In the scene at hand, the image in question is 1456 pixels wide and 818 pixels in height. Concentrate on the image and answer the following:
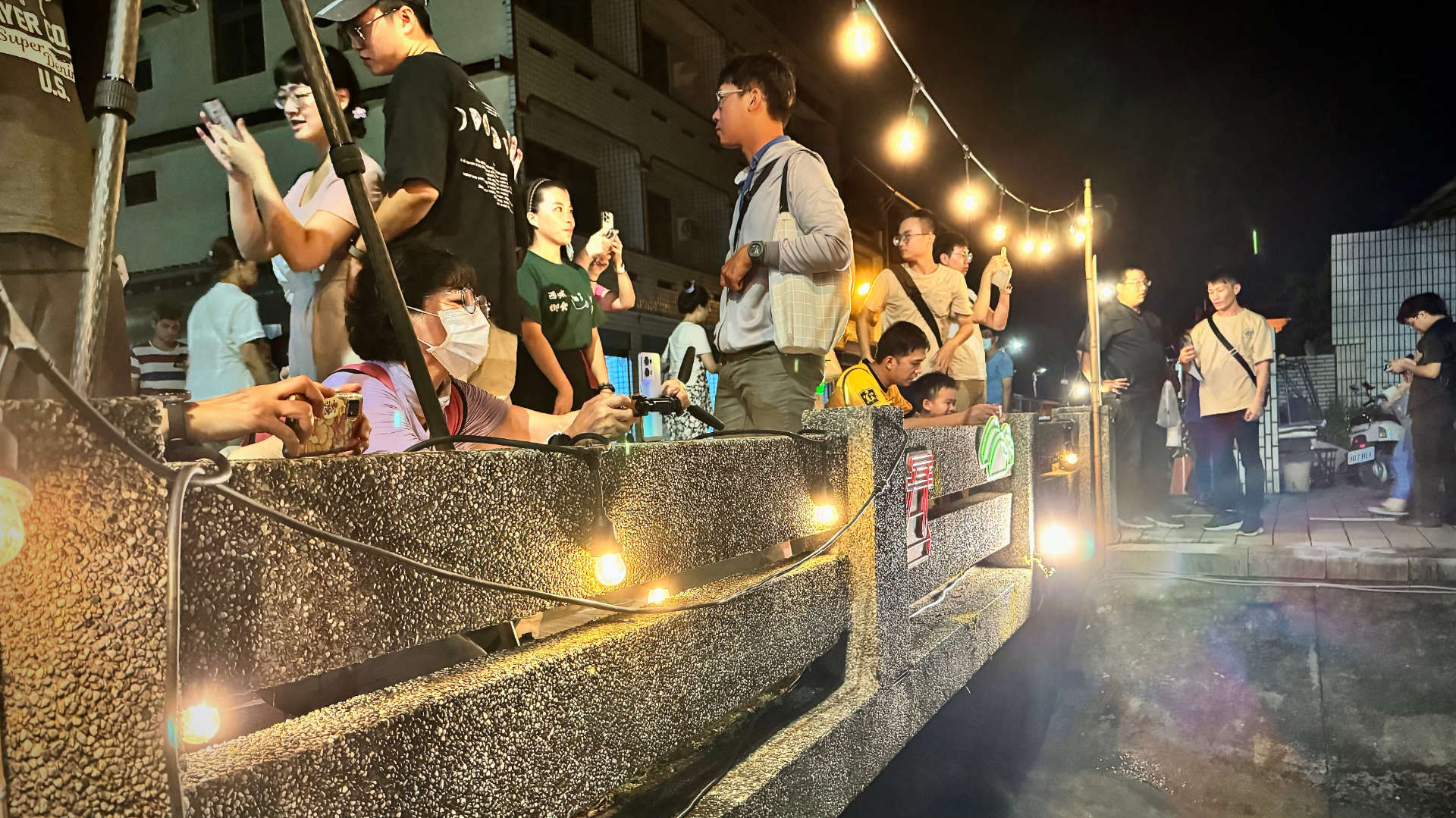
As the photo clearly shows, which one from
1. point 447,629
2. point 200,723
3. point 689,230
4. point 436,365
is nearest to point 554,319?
point 436,365

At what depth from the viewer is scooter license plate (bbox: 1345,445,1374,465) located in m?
9.80

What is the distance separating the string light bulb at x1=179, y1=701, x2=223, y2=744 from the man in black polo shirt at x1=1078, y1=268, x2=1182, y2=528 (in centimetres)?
778

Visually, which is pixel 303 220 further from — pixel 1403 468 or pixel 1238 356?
pixel 1403 468

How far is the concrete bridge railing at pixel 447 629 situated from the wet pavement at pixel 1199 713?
0.80m

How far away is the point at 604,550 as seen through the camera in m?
1.99

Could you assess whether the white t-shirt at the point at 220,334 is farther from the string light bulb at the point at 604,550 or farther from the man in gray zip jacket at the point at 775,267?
the string light bulb at the point at 604,550

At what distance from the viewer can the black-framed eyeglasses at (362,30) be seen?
10.0 feet

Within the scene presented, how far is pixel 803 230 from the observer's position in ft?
13.1

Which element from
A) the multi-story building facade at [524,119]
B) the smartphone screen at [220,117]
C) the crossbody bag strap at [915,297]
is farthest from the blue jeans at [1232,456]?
the multi-story building facade at [524,119]

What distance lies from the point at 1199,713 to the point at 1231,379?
12.4 ft

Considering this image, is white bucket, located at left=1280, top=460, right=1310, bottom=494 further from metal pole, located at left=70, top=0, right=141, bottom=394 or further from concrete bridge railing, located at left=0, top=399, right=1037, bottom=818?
metal pole, located at left=70, top=0, right=141, bottom=394

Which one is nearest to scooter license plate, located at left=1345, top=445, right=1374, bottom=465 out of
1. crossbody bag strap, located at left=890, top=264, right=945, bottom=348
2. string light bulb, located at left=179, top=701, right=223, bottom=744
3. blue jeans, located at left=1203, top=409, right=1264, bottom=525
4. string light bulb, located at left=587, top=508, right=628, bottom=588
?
blue jeans, located at left=1203, top=409, right=1264, bottom=525

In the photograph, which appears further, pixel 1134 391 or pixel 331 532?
pixel 1134 391

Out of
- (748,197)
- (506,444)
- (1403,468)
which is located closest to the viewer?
(506,444)
